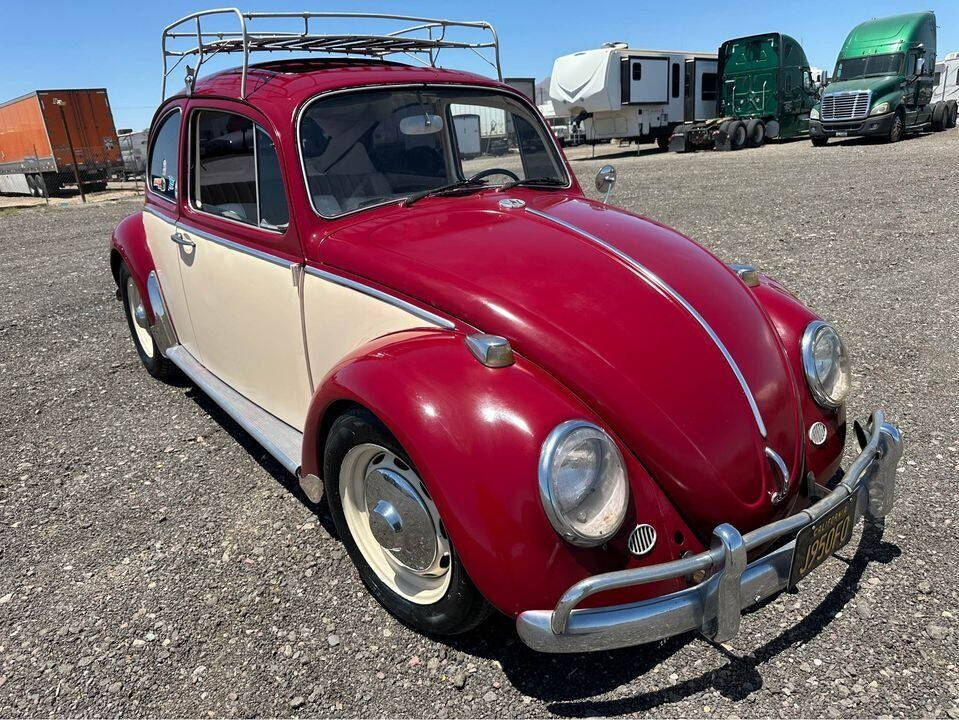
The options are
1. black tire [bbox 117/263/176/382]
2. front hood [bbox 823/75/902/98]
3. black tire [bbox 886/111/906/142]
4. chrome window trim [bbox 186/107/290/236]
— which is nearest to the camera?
chrome window trim [bbox 186/107/290/236]

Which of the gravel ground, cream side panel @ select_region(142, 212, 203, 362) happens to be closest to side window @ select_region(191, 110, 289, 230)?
cream side panel @ select_region(142, 212, 203, 362)

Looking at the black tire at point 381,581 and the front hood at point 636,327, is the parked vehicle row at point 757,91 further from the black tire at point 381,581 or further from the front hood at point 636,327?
the black tire at point 381,581

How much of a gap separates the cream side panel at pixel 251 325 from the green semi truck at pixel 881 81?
20.1 m

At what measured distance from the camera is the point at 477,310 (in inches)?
91.0

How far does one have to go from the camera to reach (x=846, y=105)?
1905 centimetres

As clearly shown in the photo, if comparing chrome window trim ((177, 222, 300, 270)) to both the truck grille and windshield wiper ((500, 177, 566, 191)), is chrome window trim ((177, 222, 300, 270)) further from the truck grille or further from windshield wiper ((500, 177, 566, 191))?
the truck grille

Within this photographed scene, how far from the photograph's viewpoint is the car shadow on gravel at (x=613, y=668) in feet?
7.02

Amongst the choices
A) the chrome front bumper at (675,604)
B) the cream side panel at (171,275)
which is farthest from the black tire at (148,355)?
the chrome front bumper at (675,604)

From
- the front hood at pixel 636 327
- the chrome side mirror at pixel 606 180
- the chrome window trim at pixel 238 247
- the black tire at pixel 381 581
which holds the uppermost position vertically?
the chrome side mirror at pixel 606 180

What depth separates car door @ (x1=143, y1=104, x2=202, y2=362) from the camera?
398 centimetres

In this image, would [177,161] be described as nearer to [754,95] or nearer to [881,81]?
[881,81]

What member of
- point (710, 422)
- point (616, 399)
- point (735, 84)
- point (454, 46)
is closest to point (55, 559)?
point (616, 399)

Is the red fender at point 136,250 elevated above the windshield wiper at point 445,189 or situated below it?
below

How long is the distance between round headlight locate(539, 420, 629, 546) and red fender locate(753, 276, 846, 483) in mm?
879
